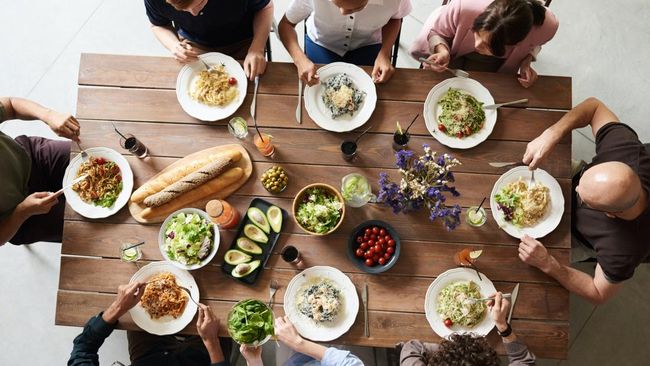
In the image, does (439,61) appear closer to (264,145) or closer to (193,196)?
(264,145)

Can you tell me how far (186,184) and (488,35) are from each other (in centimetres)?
156

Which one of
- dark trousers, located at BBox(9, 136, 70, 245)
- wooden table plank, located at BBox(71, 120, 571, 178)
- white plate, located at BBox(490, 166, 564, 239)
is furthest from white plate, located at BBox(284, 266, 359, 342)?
dark trousers, located at BBox(9, 136, 70, 245)

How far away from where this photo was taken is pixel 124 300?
79.7 inches

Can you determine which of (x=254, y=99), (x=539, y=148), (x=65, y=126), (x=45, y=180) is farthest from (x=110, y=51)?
(x=539, y=148)

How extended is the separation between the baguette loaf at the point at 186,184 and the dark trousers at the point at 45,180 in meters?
0.72

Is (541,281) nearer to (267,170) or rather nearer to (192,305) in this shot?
(267,170)

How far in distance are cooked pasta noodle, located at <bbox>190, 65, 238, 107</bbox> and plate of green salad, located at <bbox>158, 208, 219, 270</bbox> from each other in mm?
545

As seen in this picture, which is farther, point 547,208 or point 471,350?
point 547,208

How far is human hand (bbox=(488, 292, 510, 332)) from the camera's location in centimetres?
198

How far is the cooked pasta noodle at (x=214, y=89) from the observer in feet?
7.39

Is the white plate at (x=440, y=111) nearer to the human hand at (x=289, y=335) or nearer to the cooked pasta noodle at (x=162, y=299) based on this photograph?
the human hand at (x=289, y=335)

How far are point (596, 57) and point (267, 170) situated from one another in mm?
2791

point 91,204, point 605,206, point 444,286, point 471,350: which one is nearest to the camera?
point 471,350

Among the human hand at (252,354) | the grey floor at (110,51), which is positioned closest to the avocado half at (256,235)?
the human hand at (252,354)
